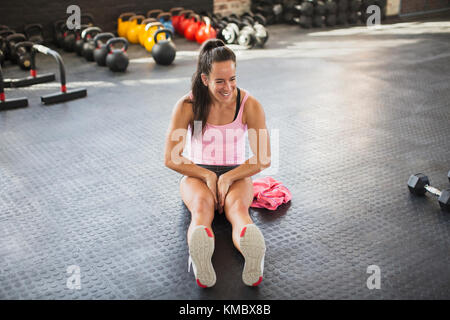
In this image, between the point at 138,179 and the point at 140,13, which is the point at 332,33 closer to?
the point at 140,13

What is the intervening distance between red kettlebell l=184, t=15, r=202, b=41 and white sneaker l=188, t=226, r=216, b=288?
4.79 meters

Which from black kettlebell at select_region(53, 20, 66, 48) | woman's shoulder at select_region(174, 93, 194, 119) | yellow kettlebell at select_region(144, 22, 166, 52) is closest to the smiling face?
woman's shoulder at select_region(174, 93, 194, 119)

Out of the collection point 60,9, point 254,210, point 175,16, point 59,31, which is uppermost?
point 60,9

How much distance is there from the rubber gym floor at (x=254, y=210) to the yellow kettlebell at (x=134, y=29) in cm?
146

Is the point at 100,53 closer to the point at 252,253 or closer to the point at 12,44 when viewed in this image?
the point at 12,44

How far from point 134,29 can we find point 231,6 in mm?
1880

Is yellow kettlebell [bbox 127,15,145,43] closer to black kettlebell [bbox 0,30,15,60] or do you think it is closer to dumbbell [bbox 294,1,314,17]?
black kettlebell [bbox 0,30,15,60]

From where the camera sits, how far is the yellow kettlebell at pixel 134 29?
603 centimetres

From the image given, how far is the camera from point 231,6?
727 cm

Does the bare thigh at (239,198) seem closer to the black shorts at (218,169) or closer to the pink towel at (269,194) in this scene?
the black shorts at (218,169)

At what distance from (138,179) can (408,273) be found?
1465mm

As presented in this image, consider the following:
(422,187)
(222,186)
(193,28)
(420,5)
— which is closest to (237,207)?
(222,186)

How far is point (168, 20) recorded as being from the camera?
6.45 m
